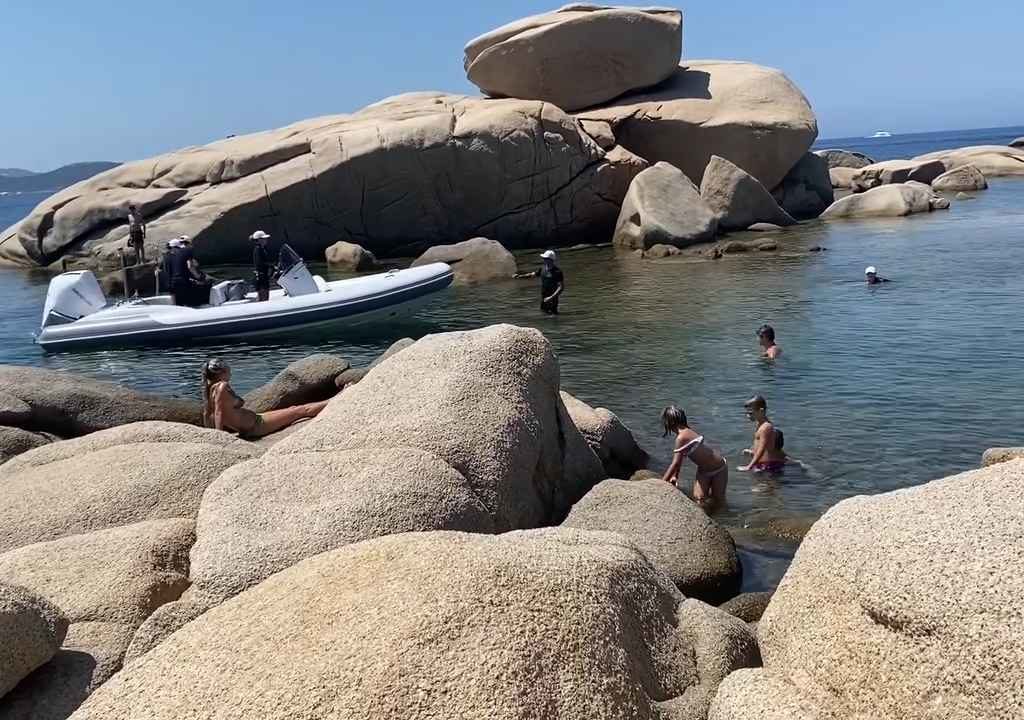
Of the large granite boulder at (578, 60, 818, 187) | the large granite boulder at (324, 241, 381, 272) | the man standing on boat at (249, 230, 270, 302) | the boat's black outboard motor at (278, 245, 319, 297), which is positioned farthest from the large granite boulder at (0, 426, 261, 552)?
the large granite boulder at (578, 60, 818, 187)

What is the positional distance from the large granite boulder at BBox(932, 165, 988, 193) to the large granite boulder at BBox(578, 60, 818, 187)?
12.3 meters

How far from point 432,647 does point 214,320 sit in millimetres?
15183

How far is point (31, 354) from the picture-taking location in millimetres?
18750

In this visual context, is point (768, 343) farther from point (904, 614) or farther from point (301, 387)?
point (904, 614)

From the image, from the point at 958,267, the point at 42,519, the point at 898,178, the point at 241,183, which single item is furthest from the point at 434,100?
the point at 42,519

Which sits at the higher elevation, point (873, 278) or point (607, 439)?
point (607, 439)

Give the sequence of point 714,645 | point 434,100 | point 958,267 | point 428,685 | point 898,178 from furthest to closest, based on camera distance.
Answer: point 898,178 → point 434,100 → point 958,267 → point 714,645 → point 428,685

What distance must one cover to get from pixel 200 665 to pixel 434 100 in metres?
31.3

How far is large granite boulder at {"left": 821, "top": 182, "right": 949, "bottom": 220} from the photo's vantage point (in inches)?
1315

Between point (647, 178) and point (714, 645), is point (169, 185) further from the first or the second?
point (714, 645)

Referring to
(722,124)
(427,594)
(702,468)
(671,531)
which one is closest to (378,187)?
(722,124)

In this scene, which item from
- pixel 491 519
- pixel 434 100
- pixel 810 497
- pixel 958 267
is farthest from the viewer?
pixel 434 100

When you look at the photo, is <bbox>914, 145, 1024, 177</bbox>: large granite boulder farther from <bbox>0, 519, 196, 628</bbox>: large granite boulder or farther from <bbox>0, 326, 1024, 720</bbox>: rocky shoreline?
<bbox>0, 519, 196, 628</bbox>: large granite boulder

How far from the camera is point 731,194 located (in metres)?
30.4
